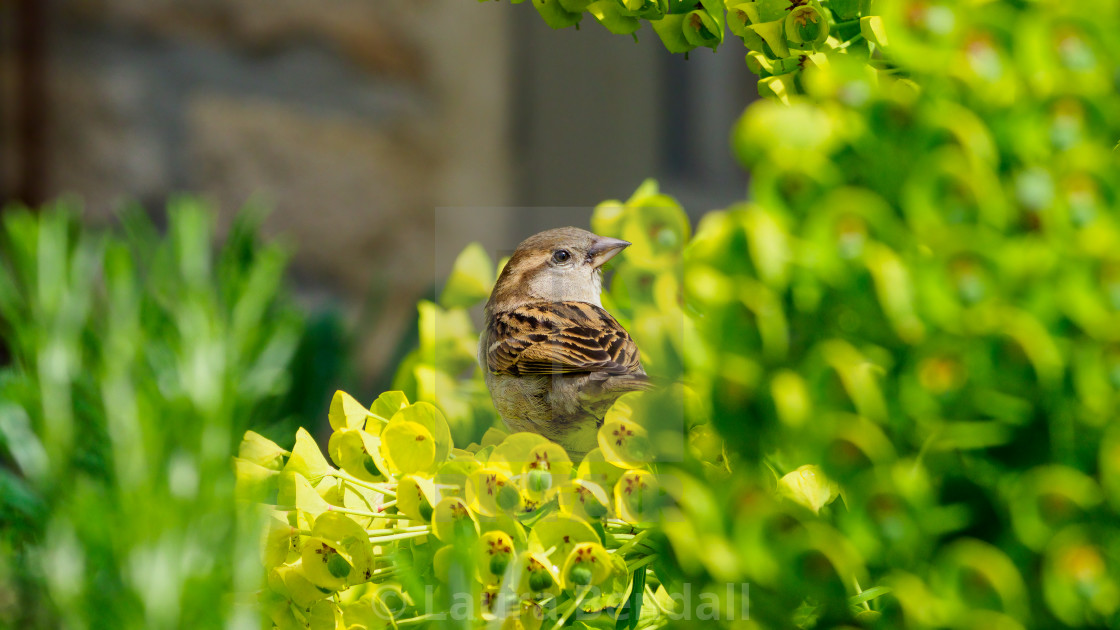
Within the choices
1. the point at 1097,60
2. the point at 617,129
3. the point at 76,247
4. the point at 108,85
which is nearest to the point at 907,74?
the point at 1097,60

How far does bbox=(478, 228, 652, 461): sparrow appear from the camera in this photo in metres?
0.31

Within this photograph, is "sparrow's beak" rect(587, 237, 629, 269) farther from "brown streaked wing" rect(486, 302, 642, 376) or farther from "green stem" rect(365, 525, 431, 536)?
"green stem" rect(365, 525, 431, 536)

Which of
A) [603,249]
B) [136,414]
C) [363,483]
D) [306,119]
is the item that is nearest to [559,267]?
[603,249]

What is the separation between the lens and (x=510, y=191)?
133 cm

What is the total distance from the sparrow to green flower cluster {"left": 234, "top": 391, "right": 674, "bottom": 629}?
0.10 feet

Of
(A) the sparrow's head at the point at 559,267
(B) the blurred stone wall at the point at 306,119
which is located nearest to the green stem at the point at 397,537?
(A) the sparrow's head at the point at 559,267

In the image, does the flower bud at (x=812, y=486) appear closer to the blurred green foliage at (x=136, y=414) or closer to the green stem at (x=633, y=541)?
the green stem at (x=633, y=541)

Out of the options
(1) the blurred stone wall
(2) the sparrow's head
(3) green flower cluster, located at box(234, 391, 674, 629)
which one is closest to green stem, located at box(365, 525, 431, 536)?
(3) green flower cluster, located at box(234, 391, 674, 629)

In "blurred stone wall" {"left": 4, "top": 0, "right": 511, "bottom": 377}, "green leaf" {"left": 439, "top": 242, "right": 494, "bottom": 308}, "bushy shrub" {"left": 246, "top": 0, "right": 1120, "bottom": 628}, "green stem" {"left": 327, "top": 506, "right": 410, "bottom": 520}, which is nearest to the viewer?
"bushy shrub" {"left": 246, "top": 0, "right": 1120, "bottom": 628}


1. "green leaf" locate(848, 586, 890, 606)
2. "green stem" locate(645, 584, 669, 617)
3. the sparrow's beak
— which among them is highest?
the sparrow's beak

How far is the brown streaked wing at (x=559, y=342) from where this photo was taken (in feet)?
1.01

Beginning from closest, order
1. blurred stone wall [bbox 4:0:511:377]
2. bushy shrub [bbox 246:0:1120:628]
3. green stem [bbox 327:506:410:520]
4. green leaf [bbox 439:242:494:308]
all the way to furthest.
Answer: bushy shrub [bbox 246:0:1120:628] → green stem [bbox 327:506:410:520] → green leaf [bbox 439:242:494:308] → blurred stone wall [bbox 4:0:511:377]

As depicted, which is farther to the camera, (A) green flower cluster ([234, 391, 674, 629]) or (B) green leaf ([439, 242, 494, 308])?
(B) green leaf ([439, 242, 494, 308])

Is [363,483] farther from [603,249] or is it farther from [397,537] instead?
[603,249]
